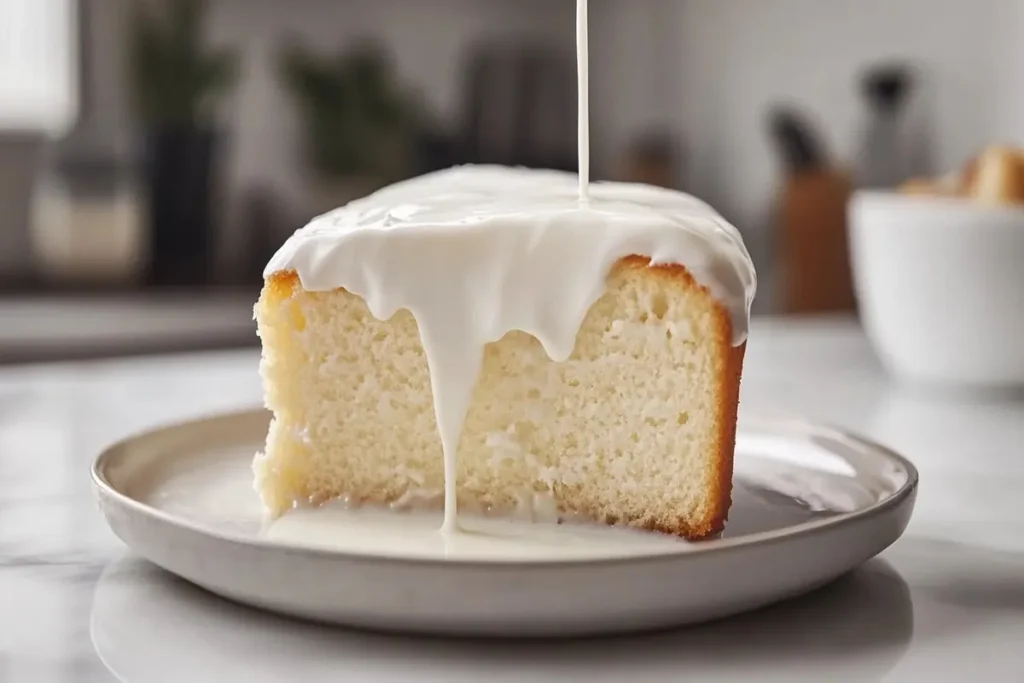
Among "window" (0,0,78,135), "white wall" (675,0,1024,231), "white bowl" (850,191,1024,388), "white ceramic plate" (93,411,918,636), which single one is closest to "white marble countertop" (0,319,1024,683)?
"white ceramic plate" (93,411,918,636)

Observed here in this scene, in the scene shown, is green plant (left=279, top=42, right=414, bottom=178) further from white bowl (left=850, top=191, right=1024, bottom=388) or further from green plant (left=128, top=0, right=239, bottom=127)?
white bowl (left=850, top=191, right=1024, bottom=388)

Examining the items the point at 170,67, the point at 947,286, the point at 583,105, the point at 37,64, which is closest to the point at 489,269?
the point at 583,105

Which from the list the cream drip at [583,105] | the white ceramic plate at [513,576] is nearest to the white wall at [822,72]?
the cream drip at [583,105]

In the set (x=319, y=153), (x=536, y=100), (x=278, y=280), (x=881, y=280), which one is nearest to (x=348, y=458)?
(x=278, y=280)

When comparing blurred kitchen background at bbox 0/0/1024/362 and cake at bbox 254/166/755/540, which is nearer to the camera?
cake at bbox 254/166/755/540

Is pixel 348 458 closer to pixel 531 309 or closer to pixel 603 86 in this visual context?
→ pixel 531 309

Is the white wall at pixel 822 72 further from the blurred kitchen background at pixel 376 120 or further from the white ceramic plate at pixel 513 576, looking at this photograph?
the white ceramic plate at pixel 513 576
